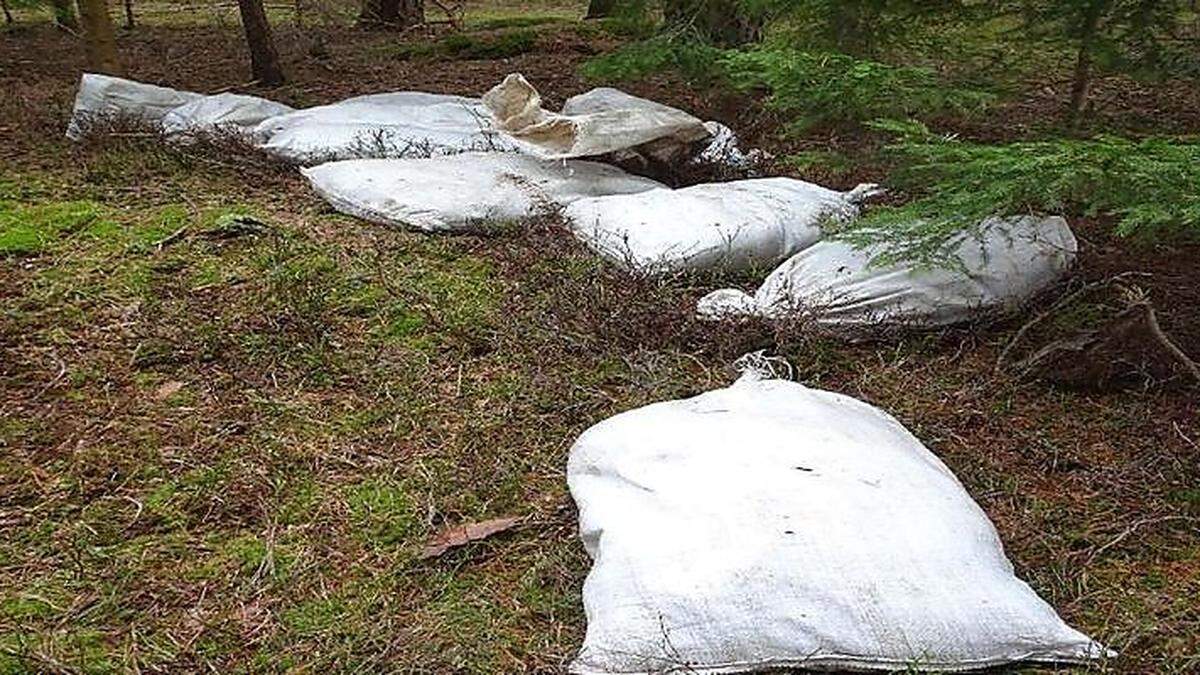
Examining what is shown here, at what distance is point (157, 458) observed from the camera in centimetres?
221

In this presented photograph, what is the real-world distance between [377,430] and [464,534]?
50cm

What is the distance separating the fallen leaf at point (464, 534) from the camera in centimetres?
190

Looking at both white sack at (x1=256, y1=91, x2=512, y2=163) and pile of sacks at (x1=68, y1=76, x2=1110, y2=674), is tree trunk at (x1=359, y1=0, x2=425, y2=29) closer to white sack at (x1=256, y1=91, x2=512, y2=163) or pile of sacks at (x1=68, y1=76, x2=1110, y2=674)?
white sack at (x1=256, y1=91, x2=512, y2=163)

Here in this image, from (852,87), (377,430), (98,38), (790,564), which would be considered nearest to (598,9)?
(98,38)

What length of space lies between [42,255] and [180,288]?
22.5 inches

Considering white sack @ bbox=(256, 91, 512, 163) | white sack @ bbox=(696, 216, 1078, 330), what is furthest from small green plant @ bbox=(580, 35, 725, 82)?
white sack @ bbox=(696, 216, 1078, 330)

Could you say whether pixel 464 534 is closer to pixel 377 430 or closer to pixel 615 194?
pixel 377 430

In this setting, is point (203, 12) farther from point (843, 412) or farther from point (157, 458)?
point (843, 412)

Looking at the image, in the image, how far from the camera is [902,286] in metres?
2.75

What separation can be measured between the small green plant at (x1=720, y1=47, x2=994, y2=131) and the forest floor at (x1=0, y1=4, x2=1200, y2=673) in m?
0.61

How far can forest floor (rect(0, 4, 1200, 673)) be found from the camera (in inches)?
67.7

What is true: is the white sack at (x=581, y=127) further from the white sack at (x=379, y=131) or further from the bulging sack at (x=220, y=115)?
the bulging sack at (x=220, y=115)

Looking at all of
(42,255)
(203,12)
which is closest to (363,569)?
(42,255)

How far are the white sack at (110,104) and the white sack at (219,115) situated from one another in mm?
77
